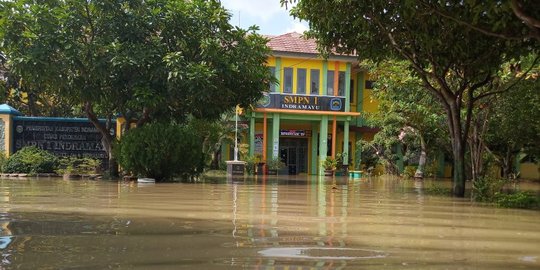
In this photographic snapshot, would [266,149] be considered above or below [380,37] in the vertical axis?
below

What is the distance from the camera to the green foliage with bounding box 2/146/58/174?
61.5ft

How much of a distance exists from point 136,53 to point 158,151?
3067 millimetres

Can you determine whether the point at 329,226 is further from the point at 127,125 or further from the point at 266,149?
the point at 266,149

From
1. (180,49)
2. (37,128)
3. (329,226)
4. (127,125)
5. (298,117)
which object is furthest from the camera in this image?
(298,117)

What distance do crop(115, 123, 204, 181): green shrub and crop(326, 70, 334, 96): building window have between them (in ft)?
49.5

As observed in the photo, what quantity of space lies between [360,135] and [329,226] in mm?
27144

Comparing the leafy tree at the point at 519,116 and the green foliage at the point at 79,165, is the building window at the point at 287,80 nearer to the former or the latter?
the leafy tree at the point at 519,116

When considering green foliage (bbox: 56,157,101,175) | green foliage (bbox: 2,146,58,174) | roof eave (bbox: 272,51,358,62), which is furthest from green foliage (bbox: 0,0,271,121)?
roof eave (bbox: 272,51,358,62)

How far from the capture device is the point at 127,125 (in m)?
19.0

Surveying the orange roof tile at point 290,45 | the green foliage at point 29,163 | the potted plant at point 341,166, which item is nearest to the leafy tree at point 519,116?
the potted plant at point 341,166

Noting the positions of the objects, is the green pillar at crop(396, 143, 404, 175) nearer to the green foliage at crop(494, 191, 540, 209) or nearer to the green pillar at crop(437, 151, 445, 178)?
the green pillar at crop(437, 151, 445, 178)

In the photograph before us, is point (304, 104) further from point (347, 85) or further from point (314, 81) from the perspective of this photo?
point (347, 85)

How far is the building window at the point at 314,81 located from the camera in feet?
101

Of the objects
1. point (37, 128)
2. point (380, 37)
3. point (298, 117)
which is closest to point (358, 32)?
point (380, 37)
